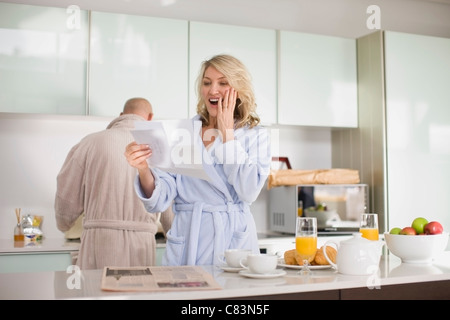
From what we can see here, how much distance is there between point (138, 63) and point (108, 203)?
1105 mm

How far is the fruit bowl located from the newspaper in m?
0.72

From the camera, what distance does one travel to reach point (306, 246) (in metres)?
1.72

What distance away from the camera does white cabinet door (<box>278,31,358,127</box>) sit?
371cm

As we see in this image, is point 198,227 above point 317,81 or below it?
below

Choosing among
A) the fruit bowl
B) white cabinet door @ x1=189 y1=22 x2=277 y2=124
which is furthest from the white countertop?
the fruit bowl

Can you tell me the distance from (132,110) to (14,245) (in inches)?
38.6

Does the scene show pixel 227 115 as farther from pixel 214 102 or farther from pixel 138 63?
pixel 138 63

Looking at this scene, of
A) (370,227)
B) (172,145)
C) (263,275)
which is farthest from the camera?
→ (370,227)

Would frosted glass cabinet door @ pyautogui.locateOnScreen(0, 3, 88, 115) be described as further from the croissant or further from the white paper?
the croissant

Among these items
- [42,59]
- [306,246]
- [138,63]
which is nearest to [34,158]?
[42,59]

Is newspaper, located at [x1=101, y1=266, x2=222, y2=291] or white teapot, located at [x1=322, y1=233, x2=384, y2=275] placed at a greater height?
white teapot, located at [x1=322, y1=233, x2=384, y2=275]

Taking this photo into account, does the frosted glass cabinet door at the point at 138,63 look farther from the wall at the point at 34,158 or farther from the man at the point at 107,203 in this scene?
the man at the point at 107,203
